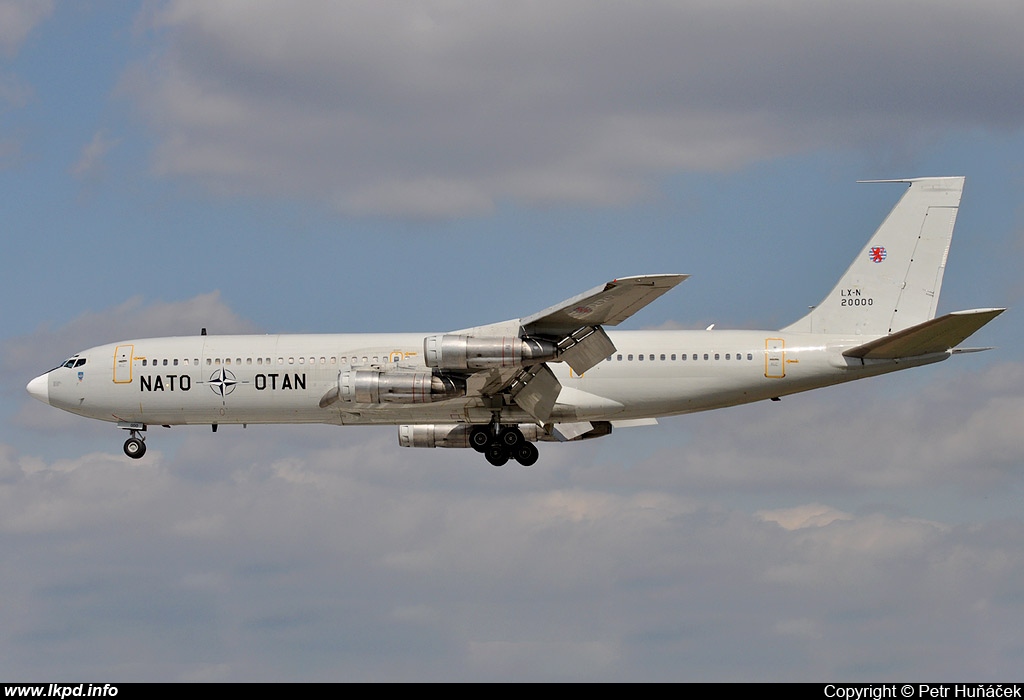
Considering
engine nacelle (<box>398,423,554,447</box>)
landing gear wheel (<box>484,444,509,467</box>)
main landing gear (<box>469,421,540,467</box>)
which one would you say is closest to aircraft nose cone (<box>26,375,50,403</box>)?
engine nacelle (<box>398,423,554,447</box>)

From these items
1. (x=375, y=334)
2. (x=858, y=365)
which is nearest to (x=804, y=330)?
(x=858, y=365)

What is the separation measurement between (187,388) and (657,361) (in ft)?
52.7

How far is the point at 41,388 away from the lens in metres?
53.9

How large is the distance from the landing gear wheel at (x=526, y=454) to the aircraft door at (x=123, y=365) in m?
13.7

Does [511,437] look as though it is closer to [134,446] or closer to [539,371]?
[539,371]

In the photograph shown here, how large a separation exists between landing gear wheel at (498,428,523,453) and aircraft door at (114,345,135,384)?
13.2m

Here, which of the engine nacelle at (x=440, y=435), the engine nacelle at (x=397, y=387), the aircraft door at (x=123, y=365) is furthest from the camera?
the engine nacelle at (x=440, y=435)

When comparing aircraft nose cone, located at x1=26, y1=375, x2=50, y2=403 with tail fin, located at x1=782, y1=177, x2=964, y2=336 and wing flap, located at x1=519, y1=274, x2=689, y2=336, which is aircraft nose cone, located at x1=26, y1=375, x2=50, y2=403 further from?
tail fin, located at x1=782, y1=177, x2=964, y2=336

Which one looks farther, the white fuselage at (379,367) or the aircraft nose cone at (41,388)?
the aircraft nose cone at (41,388)

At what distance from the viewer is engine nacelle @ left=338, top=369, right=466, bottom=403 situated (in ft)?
154

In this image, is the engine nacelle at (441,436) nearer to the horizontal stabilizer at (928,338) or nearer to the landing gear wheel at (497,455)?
the landing gear wheel at (497,455)

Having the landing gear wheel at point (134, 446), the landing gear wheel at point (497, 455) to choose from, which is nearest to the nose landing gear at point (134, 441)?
the landing gear wheel at point (134, 446)

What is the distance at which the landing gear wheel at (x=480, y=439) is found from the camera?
168ft
